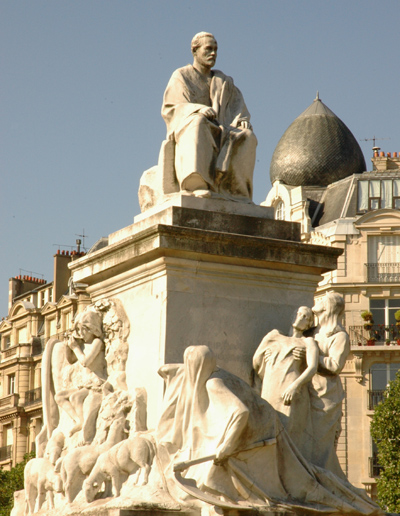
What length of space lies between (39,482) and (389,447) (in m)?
26.2

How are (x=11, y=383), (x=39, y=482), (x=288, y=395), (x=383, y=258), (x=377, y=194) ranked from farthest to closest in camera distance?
(x=11, y=383) < (x=377, y=194) < (x=383, y=258) < (x=39, y=482) < (x=288, y=395)

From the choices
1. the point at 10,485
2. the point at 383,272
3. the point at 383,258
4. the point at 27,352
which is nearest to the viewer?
the point at 10,485

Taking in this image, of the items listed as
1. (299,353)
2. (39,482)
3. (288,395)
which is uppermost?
(299,353)

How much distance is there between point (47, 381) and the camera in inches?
517

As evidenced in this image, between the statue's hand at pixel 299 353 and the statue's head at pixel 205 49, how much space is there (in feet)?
10.6

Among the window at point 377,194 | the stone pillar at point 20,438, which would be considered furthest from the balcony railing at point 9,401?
the window at point 377,194

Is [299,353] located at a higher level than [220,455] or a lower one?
higher

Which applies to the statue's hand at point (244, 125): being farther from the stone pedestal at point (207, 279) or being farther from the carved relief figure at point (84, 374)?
the carved relief figure at point (84, 374)

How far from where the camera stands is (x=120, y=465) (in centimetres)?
1141

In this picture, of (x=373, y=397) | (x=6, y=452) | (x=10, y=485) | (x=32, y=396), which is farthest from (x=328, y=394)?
(x=6, y=452)

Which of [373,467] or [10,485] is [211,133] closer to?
[373,467]

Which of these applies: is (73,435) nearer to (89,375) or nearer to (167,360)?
(89,375)

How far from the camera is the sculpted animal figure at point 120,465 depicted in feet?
37.2

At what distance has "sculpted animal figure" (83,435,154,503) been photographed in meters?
11.3
